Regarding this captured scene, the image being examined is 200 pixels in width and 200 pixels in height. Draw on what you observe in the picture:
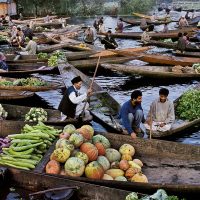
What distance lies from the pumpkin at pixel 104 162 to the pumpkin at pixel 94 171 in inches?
10.5

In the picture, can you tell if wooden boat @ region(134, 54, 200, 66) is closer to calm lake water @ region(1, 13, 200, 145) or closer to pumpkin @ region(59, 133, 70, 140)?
calm lake water @ region(1, 13, 200, 145)

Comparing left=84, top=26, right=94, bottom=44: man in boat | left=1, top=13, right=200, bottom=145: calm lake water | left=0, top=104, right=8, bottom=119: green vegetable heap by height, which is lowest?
left=1, top=13, right=200, bottom=145: calm lake water

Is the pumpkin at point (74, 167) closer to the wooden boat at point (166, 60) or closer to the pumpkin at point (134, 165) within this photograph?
the pumpkin at point (134, 165)

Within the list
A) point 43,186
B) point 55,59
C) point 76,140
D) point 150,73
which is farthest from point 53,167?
point 55,59

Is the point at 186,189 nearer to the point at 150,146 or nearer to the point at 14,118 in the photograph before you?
the point at 150,146

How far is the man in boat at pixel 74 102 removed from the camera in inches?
338

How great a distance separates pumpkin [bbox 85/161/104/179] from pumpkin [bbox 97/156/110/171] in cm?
27

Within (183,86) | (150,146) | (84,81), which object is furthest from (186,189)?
(183,86)

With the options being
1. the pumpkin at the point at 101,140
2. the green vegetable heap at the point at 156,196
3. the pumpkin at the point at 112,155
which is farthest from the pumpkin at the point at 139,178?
the pumpkin at the point at 101,140

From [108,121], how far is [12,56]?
914cm

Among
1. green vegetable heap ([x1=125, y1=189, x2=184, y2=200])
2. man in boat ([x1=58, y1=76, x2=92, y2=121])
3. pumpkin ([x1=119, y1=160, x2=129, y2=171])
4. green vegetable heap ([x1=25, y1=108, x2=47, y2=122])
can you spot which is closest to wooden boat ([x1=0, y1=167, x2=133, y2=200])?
green vegetable heap ([x1=125, y1=189, x2=184, y2=200])

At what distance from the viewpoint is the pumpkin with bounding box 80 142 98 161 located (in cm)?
697

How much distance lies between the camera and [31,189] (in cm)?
676

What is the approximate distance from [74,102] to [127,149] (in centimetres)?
190
